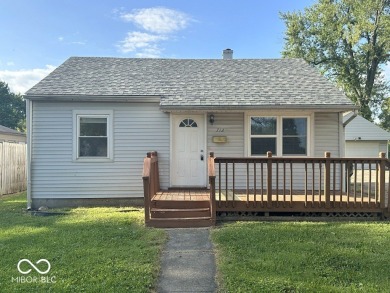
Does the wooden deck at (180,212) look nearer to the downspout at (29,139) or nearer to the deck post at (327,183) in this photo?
the deck post at (327,183)

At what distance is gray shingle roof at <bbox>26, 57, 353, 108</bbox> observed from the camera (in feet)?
27.3

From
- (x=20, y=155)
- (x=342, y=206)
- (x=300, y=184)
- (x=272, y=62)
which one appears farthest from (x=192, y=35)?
(x=342, y=206)

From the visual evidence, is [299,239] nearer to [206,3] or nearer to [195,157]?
[195,157]

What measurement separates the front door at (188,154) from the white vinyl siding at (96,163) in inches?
9.6

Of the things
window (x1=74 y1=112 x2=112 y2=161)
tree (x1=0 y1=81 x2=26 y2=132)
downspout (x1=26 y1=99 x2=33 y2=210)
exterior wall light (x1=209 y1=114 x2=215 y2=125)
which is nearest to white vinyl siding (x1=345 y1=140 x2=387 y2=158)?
exterior wall light (x1=209 y1=114 x2=215 y2=125)

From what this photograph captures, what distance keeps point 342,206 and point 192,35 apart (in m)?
15.0

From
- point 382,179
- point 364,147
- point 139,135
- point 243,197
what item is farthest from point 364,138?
point 139,135

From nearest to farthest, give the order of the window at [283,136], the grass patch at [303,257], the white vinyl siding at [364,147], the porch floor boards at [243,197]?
the grass patch at [303,257], the porch floor boards at [243,197], the window at [283,136], the white vinyl siding at [364,147]

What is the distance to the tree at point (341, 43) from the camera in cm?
2605

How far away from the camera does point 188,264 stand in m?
4.34

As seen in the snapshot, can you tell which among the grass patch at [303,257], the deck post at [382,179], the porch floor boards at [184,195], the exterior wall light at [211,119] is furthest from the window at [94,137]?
the deck post at [382,179]

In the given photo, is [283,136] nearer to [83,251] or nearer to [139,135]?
[139,135]

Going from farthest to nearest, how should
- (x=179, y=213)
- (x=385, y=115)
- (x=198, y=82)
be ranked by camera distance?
1. (x=385, y=115)
2. (x=198, y=82)
3. (x=179, y=213)

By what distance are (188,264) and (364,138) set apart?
23.4m
